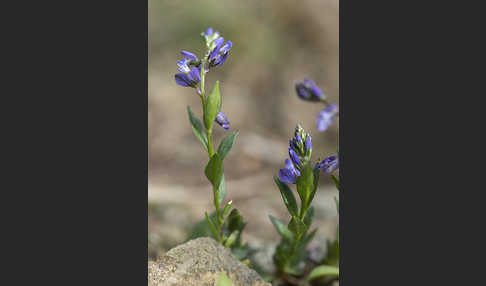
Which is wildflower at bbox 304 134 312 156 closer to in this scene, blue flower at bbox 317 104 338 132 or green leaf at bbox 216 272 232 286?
blue flower at bbox 317 104 338 132

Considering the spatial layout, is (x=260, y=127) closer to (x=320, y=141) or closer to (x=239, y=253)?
(x=320, y=141)

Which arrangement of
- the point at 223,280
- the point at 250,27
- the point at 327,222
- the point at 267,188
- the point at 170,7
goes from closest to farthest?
1. the point at 223,280
2. the point at 170,7
3. the point at 327,222
4. the point at 267,188
5. the point at 250,27

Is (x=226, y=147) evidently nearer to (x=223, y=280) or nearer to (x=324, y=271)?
(x=223, y=280)

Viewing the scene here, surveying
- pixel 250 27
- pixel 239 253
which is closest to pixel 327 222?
pixel 239 253

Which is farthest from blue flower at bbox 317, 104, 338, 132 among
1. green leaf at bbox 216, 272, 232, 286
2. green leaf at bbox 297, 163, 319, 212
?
green leaf at bbox 216, 272, 232, 286

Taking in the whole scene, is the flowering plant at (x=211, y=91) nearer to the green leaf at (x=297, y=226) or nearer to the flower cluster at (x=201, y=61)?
the flower cluster at (x=201, y=61)

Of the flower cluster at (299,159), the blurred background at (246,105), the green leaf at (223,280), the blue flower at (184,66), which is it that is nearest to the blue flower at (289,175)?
the flower cluster at (299,159)
